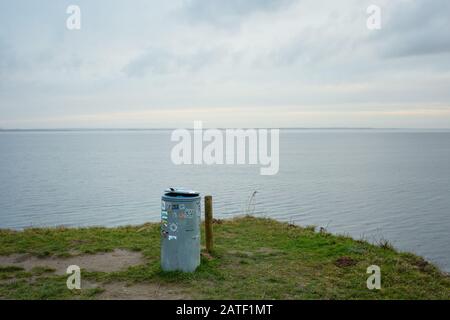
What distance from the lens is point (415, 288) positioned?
8.24 m

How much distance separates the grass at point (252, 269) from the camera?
26.2ft

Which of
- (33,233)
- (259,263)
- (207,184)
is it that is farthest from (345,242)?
(207,184)

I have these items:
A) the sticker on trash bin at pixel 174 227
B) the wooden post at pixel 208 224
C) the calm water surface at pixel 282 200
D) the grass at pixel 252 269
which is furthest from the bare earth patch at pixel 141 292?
the calm water surface at pixel 282 200

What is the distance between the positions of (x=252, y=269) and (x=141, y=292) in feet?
8.86

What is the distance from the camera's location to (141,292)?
795cm

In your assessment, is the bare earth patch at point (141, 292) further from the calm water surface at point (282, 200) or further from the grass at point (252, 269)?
the calm water surface at point (282, 200)

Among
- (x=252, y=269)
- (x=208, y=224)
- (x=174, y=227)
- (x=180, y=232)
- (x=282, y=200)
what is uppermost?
(x=174, y=227)

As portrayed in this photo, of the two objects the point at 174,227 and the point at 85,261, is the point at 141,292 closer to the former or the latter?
the point at 174,227

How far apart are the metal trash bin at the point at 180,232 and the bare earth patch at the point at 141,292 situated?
652 mm

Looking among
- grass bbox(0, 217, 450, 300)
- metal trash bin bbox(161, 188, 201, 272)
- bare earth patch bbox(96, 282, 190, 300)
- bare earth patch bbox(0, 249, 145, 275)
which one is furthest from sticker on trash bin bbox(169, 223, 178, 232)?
bare earth patch bbox(0, 249, 145, 275)

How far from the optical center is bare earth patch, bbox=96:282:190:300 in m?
7.69

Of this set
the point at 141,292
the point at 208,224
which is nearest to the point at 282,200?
the point at 208,224

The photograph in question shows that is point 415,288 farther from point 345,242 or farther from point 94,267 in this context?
point 94,267

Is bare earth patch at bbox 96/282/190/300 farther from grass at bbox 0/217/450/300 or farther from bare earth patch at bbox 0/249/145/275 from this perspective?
bare earth patch at bbox 0/249/145/275
